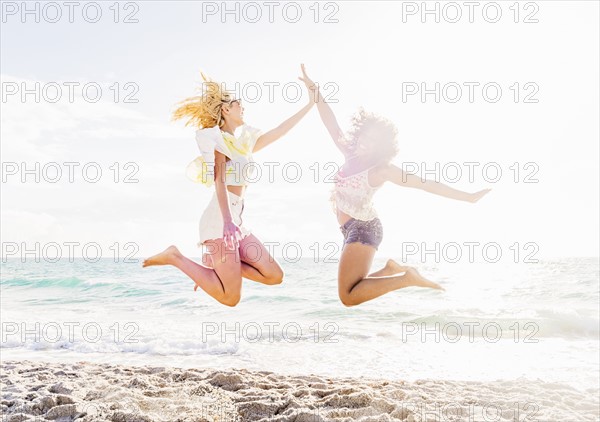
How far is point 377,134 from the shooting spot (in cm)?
470

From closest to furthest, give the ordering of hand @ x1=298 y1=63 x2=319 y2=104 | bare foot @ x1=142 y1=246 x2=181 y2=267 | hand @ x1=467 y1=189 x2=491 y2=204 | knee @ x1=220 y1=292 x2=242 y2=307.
Answer: hand @ x1=467 y1=189 x2=491 y2=204
knee @ x1=220 y1=292 x2=242 y2=307
bare foot @ x1=142 y1=246 x2=181 y2=267
hand @ x1=298 y1=63 x2=319 y2=104

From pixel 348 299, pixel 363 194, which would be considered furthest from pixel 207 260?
pixel 363 194

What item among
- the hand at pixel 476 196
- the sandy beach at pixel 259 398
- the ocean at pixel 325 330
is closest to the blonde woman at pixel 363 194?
the hand at pixel 476 196

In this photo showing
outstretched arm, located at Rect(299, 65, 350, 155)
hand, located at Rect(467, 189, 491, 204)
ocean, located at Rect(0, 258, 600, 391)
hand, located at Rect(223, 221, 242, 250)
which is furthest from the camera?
ocean, located at Rect(0, 258, 600, 391)

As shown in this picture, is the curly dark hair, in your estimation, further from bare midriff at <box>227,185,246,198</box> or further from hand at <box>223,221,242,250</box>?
hand at <box>223,221,242,250</box>

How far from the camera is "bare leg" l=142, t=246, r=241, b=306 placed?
4254mm

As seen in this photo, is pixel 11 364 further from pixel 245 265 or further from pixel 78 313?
pixel 78 313

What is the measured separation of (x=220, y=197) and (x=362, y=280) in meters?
1.35

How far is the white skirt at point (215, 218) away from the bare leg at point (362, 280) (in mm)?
958

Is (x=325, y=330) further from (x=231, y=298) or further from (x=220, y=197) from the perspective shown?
(x=220, y=197)

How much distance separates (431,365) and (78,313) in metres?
12.3

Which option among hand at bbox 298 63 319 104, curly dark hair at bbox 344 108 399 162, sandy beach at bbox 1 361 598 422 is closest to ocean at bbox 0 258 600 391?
sandy beach at bbox 1 361 598 422

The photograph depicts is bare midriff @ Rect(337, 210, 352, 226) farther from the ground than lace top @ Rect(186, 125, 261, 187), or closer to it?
closer to it

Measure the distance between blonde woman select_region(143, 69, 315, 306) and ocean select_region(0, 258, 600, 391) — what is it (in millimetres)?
5508
